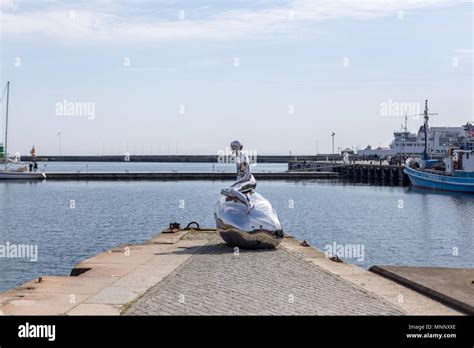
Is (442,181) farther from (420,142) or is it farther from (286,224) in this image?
(420,142)

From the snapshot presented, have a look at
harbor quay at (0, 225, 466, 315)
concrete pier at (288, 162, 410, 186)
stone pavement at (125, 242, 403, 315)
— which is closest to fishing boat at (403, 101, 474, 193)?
concrete pier at (288, 162, 410, 186)

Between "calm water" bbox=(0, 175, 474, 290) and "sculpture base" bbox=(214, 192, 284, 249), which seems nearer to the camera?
"sculpture base" bbox=(214, 192, 284, 249)

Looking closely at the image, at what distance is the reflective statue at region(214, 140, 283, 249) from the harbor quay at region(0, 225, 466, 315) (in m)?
0.37

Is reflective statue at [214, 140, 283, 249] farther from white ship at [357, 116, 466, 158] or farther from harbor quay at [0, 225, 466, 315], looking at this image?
white ship at [357, 116, 466, 158]

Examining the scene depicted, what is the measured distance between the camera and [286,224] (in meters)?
41.4

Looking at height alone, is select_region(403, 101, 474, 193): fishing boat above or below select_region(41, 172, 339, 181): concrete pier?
above

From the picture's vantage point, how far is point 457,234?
3853cm

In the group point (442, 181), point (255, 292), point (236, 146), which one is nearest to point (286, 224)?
point (236, 146)

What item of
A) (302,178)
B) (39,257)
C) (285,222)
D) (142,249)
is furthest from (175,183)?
(142,249)

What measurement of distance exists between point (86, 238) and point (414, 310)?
2482cm

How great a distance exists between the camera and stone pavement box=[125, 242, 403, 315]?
11.9 meters
